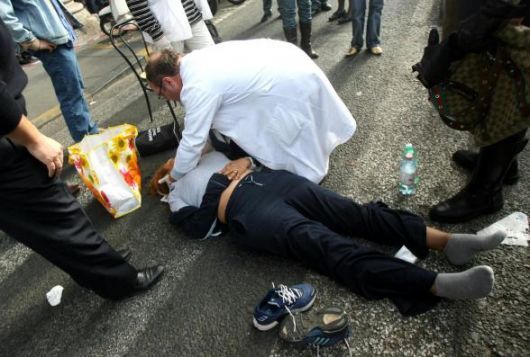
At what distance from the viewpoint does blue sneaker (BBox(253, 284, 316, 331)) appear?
1.72m

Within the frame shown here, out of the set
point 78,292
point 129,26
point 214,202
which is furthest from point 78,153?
point 129,26

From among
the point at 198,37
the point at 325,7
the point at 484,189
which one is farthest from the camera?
the point at 325,7

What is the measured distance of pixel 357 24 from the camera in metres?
4.14

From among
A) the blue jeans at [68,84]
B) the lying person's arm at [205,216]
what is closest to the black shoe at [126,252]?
the lying person's arm at [205,216]

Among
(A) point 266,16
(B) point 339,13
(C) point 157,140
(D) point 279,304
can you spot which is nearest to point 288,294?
(D) point 279,304

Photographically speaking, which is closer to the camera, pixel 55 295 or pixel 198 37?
pixel 55 295

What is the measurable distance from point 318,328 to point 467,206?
3.77 ft

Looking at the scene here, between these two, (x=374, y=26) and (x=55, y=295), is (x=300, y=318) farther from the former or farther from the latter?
(x=374, y=26)

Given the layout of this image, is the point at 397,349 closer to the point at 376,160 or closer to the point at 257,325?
the point at 257,325

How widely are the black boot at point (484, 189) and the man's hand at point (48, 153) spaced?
6.50 feet

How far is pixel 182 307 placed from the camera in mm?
1990

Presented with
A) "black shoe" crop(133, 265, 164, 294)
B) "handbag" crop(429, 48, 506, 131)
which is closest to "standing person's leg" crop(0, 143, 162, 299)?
"black shoe" crop(133, 265, 164, 294)

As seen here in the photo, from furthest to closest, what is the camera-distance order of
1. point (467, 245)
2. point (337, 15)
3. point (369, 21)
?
point (337, 15)
point (369, 21)
point (467, 245)

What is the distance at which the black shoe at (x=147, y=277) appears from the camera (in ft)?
6.84
